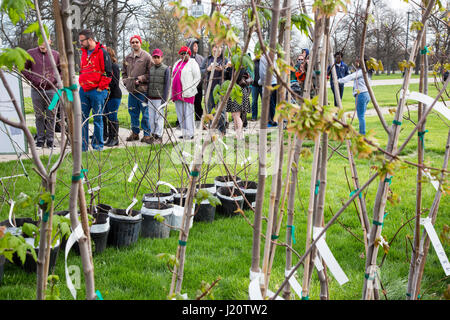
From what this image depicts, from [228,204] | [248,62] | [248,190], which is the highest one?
[248,62]

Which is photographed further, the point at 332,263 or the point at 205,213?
the point at 205,213

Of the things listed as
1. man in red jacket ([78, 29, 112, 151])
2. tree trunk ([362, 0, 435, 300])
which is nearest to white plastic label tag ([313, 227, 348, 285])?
tree trunk ([362, 0, 435, 300])

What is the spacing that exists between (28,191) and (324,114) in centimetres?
449

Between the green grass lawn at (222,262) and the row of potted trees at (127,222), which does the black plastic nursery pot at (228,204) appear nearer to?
the row of potted trees at (127,222)

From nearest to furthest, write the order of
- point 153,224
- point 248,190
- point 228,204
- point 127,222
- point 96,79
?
point 127,222 → point 153,224 → point 228,204 → point 248,190 → point 96,79

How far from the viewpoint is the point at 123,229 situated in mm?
3516

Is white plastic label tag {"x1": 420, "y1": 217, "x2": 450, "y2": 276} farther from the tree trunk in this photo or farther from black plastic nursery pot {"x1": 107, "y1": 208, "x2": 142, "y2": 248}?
black plastic nursery pot {"x1": 107, "y1": 208, "x2": 142, "y2": 248}

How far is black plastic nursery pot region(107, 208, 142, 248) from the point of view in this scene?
3.50 m

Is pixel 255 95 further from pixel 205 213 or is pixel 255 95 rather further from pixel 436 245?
pixel 436 245

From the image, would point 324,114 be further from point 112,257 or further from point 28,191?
point 28,191

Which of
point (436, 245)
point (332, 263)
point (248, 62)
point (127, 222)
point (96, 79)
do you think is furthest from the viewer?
point (96, 79)

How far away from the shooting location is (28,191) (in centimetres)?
479

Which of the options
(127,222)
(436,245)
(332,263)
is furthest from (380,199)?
(127,222)

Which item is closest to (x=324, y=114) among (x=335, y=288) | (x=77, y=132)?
(x=77, y=132)
